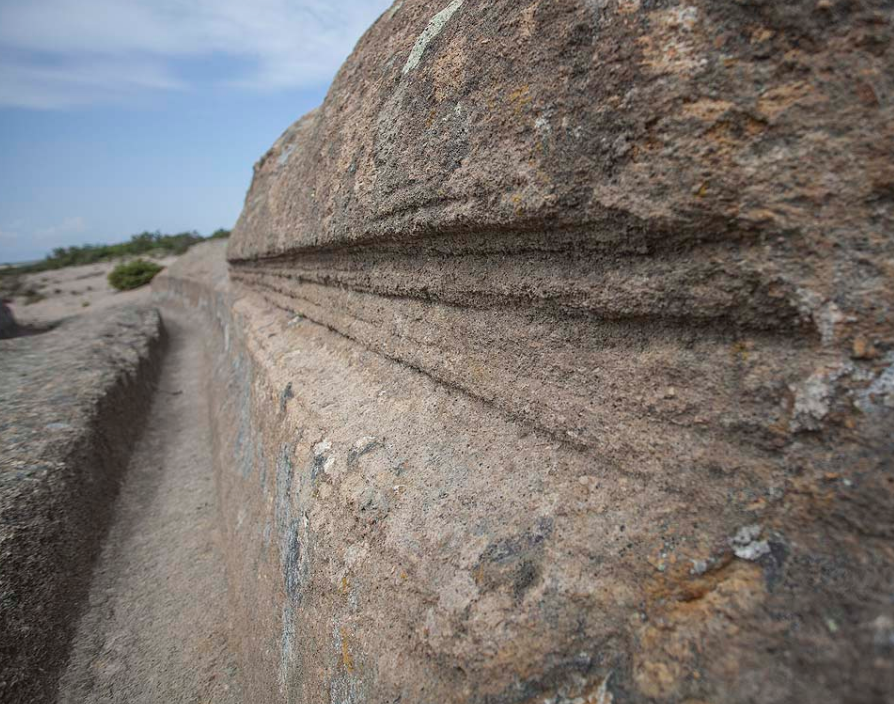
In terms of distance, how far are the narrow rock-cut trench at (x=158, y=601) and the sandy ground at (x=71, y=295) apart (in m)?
8.95

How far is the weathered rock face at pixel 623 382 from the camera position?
0.67 m

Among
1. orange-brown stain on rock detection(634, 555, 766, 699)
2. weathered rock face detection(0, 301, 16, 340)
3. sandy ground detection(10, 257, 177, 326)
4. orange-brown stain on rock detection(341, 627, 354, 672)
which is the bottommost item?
sandy ground detection(10, 257, 177, 326)

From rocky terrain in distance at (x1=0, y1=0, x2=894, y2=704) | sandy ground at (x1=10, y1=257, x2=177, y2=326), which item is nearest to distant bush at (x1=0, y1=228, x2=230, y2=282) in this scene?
sandy ground at (x1=10, y1=257, x2=177, y2=326)

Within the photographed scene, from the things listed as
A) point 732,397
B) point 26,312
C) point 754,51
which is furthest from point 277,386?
point 26,312

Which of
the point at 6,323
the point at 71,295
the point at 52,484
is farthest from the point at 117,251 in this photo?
the point at 52,484

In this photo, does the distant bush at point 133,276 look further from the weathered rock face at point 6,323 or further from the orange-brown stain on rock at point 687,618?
the orange-brown stain on rock at point 687,618

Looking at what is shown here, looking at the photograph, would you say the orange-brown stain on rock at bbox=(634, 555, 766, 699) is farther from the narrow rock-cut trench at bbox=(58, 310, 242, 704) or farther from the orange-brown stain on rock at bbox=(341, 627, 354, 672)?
the narrow rock-cut trench at bbox=(58, 310, 242, 704)

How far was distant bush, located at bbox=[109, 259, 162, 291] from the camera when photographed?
1644 centimetres

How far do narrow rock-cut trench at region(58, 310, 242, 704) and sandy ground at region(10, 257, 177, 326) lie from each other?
895 cm

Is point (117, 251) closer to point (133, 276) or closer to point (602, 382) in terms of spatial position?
point (133, 276)

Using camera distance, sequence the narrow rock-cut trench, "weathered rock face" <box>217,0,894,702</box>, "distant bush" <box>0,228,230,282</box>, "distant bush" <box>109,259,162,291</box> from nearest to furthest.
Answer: "weathered rock face" <box>217,0,894,702</box> < the narrow rock-cut trench < "distant bush" <box>109,259,162,291</box> < "distant bush" <box>0,228,230,282</box>

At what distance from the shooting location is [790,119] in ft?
2.33

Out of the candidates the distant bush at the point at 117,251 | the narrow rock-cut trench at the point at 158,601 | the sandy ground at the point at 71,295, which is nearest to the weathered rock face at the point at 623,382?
the narrow rock-cut trench at the point at 158,601

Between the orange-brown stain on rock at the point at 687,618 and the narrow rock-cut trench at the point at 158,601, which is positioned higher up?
the orange-brown stain on rock at the point at 687,618
